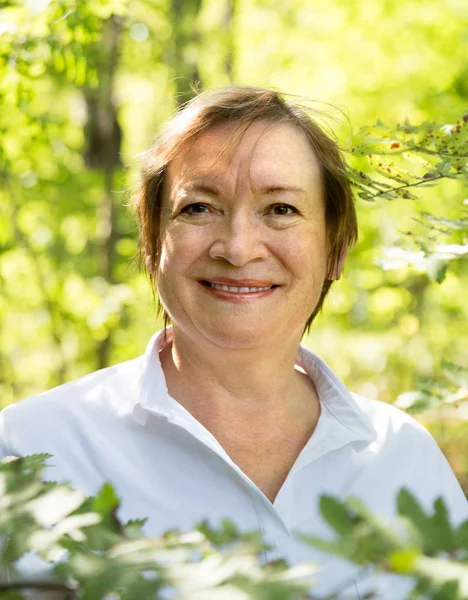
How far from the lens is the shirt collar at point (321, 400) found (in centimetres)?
187

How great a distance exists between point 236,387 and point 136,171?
2.29 metres

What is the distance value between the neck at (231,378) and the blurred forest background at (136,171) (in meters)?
1.71

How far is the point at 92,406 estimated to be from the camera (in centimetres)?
Result: 191

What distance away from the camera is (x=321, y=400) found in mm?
2170

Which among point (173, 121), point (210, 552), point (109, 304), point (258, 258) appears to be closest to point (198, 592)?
point (210, 552)

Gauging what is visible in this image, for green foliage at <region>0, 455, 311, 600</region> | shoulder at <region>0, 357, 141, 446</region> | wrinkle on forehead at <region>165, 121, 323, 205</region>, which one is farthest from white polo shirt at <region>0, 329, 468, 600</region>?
green foliage at <region>0, 455, 311, 600</region>

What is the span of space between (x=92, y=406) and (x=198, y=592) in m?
1.32

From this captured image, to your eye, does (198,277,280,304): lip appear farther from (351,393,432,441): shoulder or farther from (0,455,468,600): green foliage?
(0,455,468,600): green foliage

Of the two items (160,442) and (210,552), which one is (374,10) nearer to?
(160,442)

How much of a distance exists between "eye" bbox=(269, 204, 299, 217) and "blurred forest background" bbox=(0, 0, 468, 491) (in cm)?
177

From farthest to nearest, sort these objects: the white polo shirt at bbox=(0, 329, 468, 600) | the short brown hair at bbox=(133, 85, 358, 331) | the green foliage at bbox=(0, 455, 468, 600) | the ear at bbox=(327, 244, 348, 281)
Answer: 1. the ear at bbox=(327, 244, 348, 281)
2. the short brown hair at bbox=(133, 85, 358, 331)
3. the white polo shirt at bbox=(0, 329, 468, 600)
4. the green foliage at bbox=(0, 455, 468, 600)

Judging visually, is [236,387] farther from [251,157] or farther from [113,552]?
[113,552]

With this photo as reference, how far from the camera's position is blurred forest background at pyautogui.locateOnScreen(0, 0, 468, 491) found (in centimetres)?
493

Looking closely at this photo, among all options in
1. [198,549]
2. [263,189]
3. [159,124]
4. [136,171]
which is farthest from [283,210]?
[136,171]
